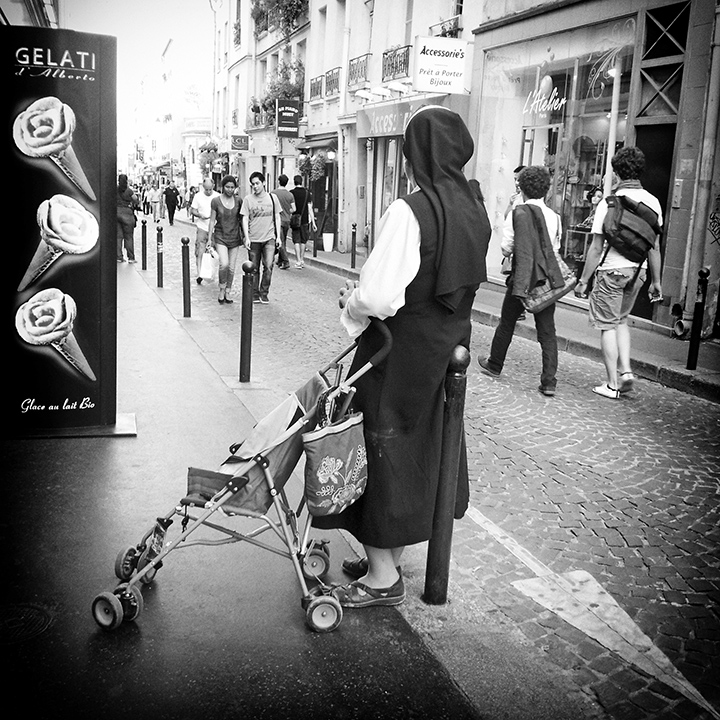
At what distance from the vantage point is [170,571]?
12.6 ft

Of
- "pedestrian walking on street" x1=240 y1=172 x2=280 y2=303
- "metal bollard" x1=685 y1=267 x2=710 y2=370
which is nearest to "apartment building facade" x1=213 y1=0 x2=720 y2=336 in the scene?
"metal bollard" x1=685 y1=267 x2=710 y2=370

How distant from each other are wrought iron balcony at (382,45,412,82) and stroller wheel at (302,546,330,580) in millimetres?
18608

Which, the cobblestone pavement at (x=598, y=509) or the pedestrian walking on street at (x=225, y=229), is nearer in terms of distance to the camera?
the cobblestone pavement at (x=598, y=509)

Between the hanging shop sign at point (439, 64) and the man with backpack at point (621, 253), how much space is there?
33.3 feet

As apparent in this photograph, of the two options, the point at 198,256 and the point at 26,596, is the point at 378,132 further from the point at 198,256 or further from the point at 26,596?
the point at 26,596

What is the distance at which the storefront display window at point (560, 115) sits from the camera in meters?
13.2

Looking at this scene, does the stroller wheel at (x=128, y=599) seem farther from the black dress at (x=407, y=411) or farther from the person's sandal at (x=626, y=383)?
the person's sandal at (x=626, y=383)

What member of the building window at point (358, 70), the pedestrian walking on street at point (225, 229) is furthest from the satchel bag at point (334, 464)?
the building window at point (358, 70)

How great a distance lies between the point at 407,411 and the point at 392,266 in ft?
1.95

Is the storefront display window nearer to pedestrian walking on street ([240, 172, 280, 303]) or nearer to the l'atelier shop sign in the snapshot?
pedestrian walking on street ([240, 172, 280, 303])

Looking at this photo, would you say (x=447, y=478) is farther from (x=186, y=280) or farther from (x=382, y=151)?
(x=382, y=151)

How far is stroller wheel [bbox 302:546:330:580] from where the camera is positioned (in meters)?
3.81

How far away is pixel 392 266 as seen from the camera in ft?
10.3

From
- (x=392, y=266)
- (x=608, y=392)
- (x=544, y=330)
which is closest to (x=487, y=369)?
(x=544, y=330)
